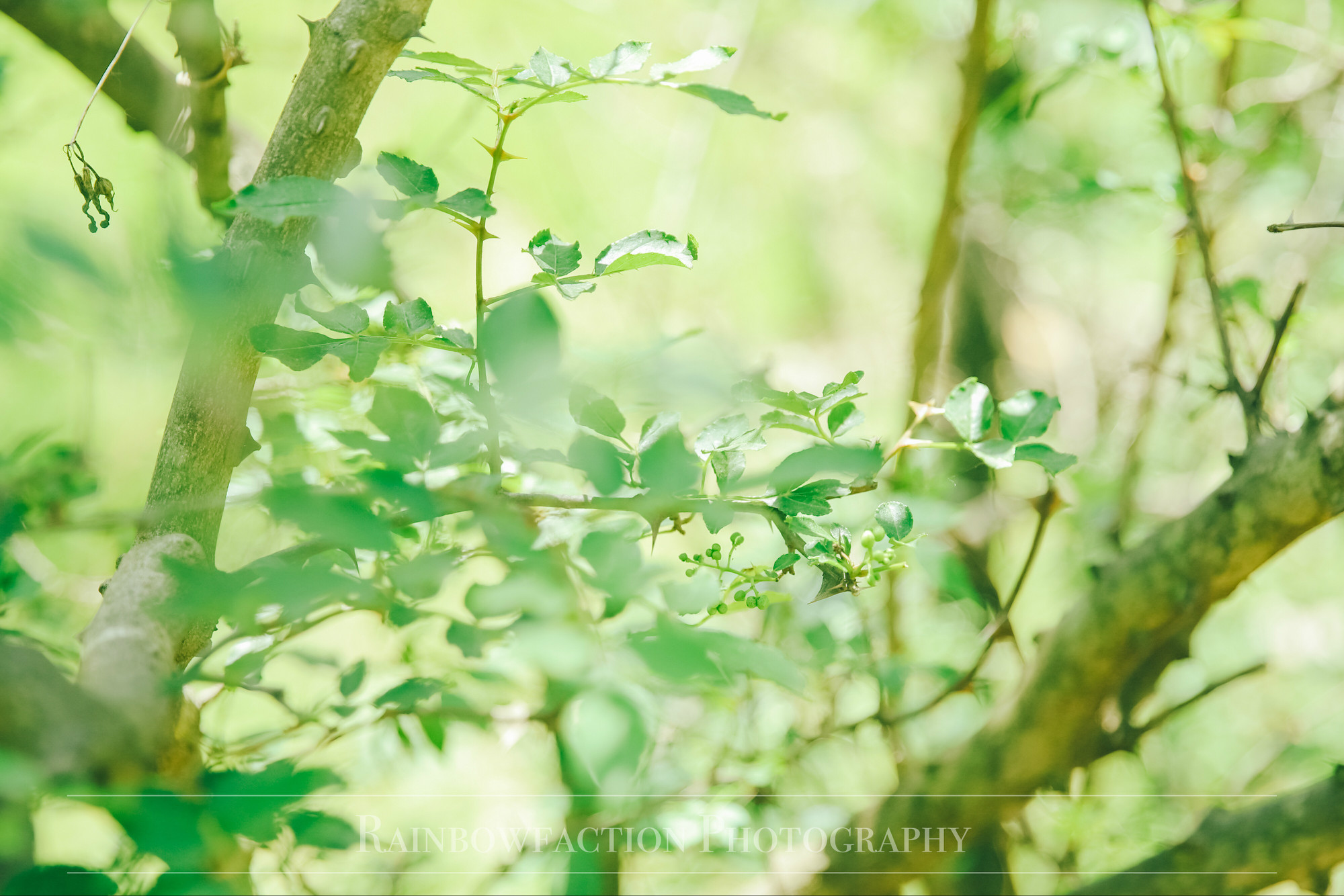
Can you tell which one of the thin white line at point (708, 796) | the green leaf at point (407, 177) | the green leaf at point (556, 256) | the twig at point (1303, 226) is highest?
the twig at point (1303, 226)

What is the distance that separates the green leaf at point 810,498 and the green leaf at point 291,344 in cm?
17

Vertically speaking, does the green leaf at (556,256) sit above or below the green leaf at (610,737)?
above

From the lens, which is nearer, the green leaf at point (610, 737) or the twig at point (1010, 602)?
the green leaf at point (610, 737)

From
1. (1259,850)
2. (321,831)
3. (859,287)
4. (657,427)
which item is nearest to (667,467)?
(657,427)

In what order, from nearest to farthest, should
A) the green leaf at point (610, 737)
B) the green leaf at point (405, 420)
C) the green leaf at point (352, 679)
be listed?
the green leaf at point (610, 737) < the green leaf at point (405, 420) < the green leaf at point (352, 679)

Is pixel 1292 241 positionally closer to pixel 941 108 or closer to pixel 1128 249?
pixel 1128 249

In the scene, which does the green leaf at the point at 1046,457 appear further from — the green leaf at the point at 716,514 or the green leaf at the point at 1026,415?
the green leaf at the point at 716,514

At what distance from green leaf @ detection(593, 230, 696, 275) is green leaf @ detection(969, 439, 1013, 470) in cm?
14

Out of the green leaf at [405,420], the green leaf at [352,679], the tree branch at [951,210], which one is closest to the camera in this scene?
the green leaf at [405,420]

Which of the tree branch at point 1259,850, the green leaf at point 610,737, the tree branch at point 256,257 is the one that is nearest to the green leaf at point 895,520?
the green leaf at point 610,737

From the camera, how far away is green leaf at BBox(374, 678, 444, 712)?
13.0 inches

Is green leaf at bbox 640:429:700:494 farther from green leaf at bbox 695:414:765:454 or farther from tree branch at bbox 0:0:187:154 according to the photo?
tree branch at bbox 0:0:187:154

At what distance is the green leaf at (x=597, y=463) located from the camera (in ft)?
0.93

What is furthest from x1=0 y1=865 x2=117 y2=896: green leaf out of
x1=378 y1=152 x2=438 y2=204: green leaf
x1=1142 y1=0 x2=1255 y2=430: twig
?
x1=1142 y1=0 x2=1255 y2=430: twig
